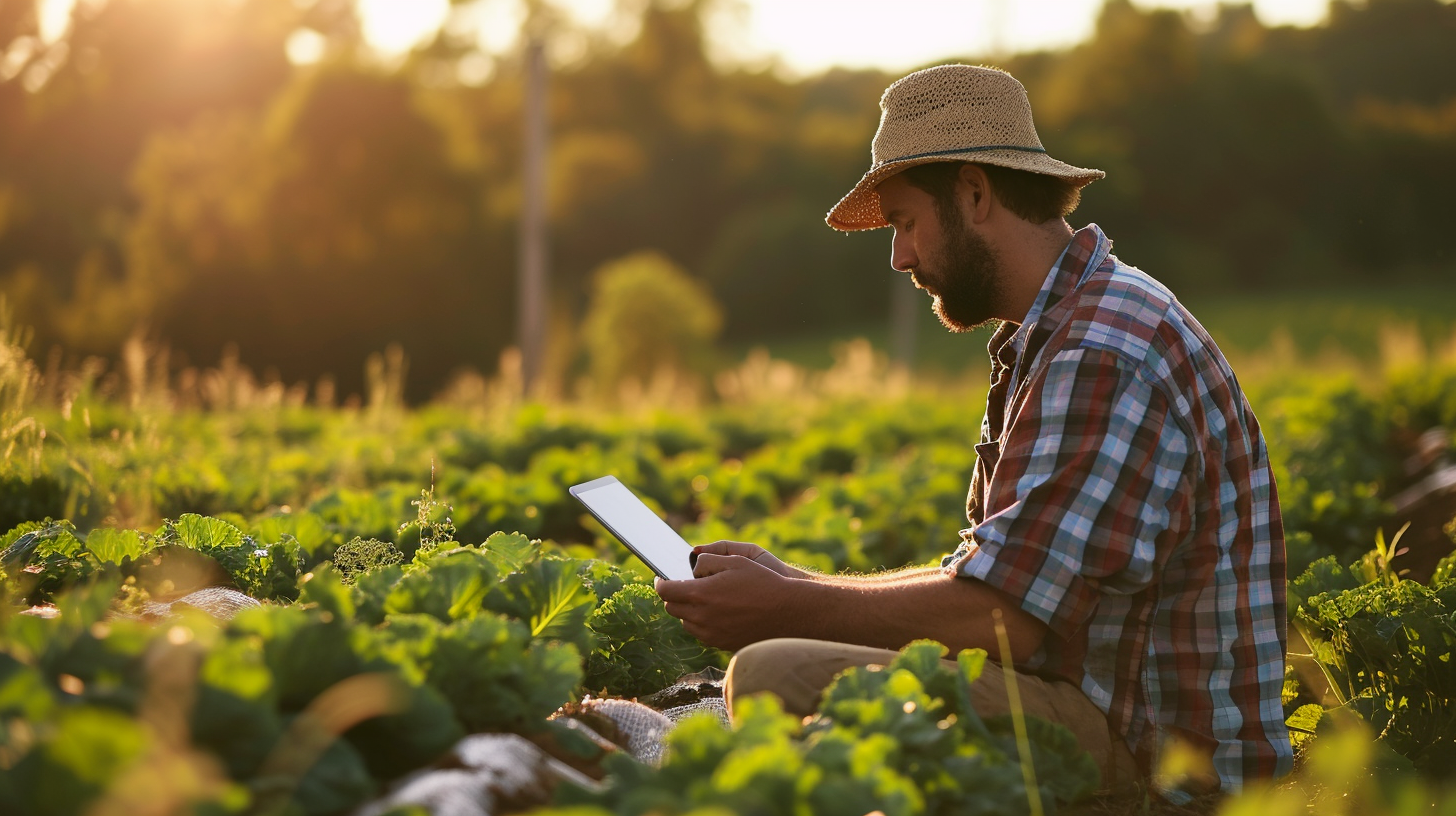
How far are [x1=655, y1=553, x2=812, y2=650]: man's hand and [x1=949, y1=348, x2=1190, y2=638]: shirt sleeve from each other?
45 centimetres

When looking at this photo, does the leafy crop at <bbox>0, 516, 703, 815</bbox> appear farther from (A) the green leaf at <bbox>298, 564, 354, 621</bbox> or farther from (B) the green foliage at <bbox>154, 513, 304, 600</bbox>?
(B) the green foliage at <bbox>154, 513, 304, 600</bbox>

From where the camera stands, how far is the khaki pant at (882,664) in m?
2.38

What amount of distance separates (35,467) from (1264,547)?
4499mm

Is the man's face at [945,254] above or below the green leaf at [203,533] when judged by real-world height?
above

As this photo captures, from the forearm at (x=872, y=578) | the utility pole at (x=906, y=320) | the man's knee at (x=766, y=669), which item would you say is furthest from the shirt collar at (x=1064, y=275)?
the utility pole at (x=906, y=320)

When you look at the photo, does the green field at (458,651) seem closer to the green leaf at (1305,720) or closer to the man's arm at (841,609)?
the green leaf at (1305,720)

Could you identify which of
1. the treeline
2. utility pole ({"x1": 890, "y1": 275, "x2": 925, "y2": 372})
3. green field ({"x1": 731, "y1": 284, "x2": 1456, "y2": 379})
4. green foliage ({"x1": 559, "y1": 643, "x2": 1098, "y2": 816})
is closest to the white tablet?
green foliage ({"x1": 559, "y1": 643, "x2": 1098, "y2": 816})

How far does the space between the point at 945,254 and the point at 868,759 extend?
1.50 meters

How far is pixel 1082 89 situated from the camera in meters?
46.2

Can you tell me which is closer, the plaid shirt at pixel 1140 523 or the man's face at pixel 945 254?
the plaid shirt at pixel 1140 523

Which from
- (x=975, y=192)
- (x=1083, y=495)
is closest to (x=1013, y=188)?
(x=975, y=192)

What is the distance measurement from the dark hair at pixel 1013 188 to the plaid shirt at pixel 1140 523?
127 mm

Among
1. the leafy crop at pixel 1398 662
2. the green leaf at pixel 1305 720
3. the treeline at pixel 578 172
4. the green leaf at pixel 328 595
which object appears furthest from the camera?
the treeline at pixel 578 172

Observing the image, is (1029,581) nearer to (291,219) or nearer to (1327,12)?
(291,219)
